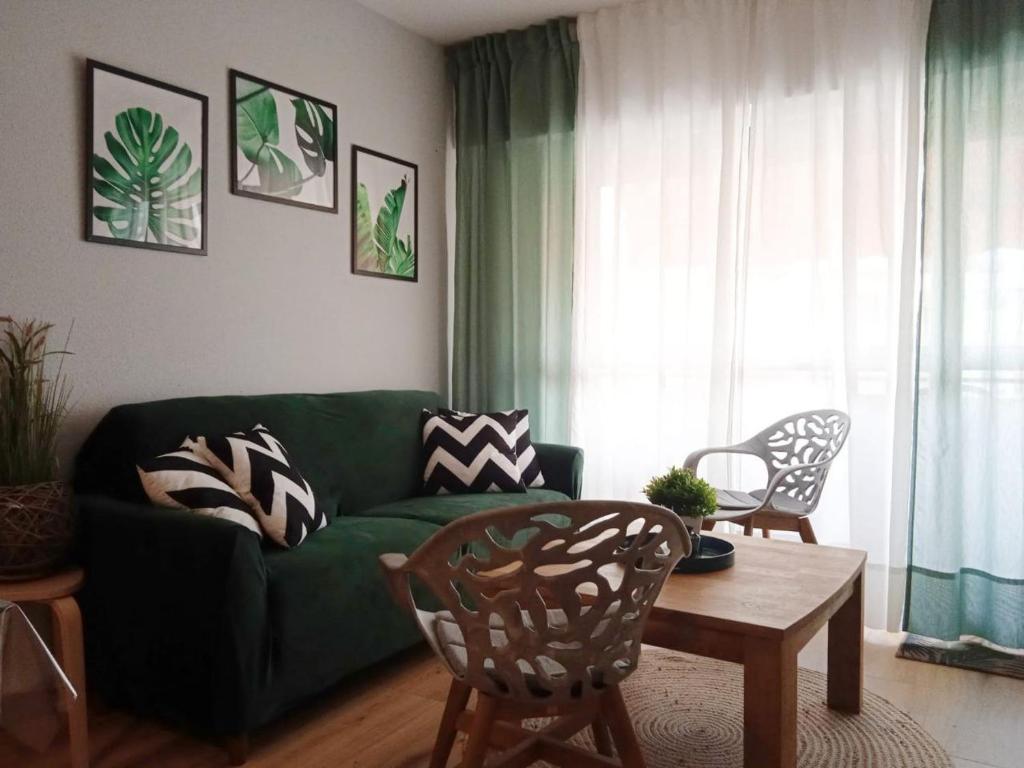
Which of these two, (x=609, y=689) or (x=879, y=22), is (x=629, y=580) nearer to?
(x=609, y=689)

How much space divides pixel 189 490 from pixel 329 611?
0.51m

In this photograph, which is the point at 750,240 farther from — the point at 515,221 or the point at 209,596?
the point at 209,596

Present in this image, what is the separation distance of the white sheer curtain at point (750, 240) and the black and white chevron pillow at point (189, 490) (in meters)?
1.94

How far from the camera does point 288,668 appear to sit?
6.98 ft

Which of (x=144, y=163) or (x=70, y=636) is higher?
(x=144, y=163)

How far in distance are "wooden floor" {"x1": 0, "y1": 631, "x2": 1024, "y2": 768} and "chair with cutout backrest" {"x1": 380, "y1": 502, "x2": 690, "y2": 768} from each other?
0.60 m

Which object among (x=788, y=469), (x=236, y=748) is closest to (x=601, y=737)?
(x=236, y=748)

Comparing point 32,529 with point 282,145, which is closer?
point 32,529

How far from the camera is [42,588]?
1.99 m

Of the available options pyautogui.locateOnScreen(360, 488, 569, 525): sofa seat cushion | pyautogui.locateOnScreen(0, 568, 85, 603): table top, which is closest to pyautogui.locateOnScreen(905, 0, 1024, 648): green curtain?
pyautogui.locateOnScreen(360, 488, 569, 525): sofa seat cushion

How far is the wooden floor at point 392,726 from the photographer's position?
2078 mm

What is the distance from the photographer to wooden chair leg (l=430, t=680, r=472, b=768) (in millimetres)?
1774

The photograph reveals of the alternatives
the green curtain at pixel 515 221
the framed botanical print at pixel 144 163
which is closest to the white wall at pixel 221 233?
the framed botanical print at pixel 144 163

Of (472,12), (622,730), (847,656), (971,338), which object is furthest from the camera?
(472,12)
